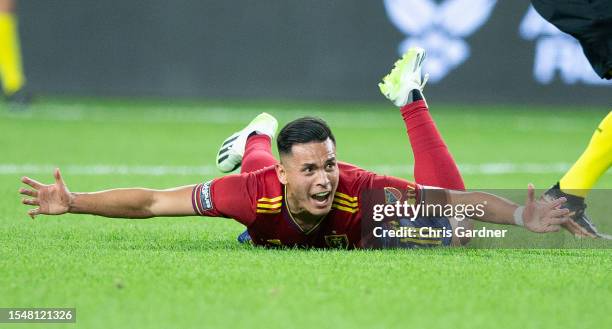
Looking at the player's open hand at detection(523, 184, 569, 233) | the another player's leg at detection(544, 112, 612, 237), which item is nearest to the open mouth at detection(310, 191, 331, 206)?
the player's open hand at detection(523, 184, 569, 233)

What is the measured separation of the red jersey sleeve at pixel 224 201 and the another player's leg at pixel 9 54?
28.3 ft

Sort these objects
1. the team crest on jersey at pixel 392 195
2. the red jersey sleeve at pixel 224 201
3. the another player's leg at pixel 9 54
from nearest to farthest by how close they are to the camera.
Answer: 1. the red jersey sleeve at pixel 224 201
2. the team crest on jersey at pixel 392 195
3. the another player's leg at pixel 9 54

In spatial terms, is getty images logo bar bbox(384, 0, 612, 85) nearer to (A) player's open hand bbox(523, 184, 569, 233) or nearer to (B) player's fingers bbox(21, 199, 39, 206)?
(A) player's open hand bbox(523, 184, 569, 233)

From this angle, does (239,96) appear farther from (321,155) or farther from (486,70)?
(321,155)

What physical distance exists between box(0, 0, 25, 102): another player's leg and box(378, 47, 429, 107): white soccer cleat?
8066 millimetres

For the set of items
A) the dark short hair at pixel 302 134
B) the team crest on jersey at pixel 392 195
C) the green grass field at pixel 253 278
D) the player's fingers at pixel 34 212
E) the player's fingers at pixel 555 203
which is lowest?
the green grass field at pixel 253 278

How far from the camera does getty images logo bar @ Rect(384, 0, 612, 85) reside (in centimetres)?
1418

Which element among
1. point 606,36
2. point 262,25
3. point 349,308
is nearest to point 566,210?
point 606,36

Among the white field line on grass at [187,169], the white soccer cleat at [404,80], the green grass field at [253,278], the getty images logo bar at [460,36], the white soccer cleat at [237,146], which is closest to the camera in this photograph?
the green grass field at [253,278]

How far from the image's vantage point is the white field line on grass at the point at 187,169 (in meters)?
9.29

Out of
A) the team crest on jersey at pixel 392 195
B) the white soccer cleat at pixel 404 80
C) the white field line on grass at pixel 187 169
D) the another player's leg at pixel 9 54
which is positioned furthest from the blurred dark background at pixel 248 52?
the team crest on jersey at pixel 392 195

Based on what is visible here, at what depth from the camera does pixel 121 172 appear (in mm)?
9297

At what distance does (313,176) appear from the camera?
5.45 m

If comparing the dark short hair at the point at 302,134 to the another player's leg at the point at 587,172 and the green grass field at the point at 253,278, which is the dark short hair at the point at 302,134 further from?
the another player's leg at the point at 587,172
